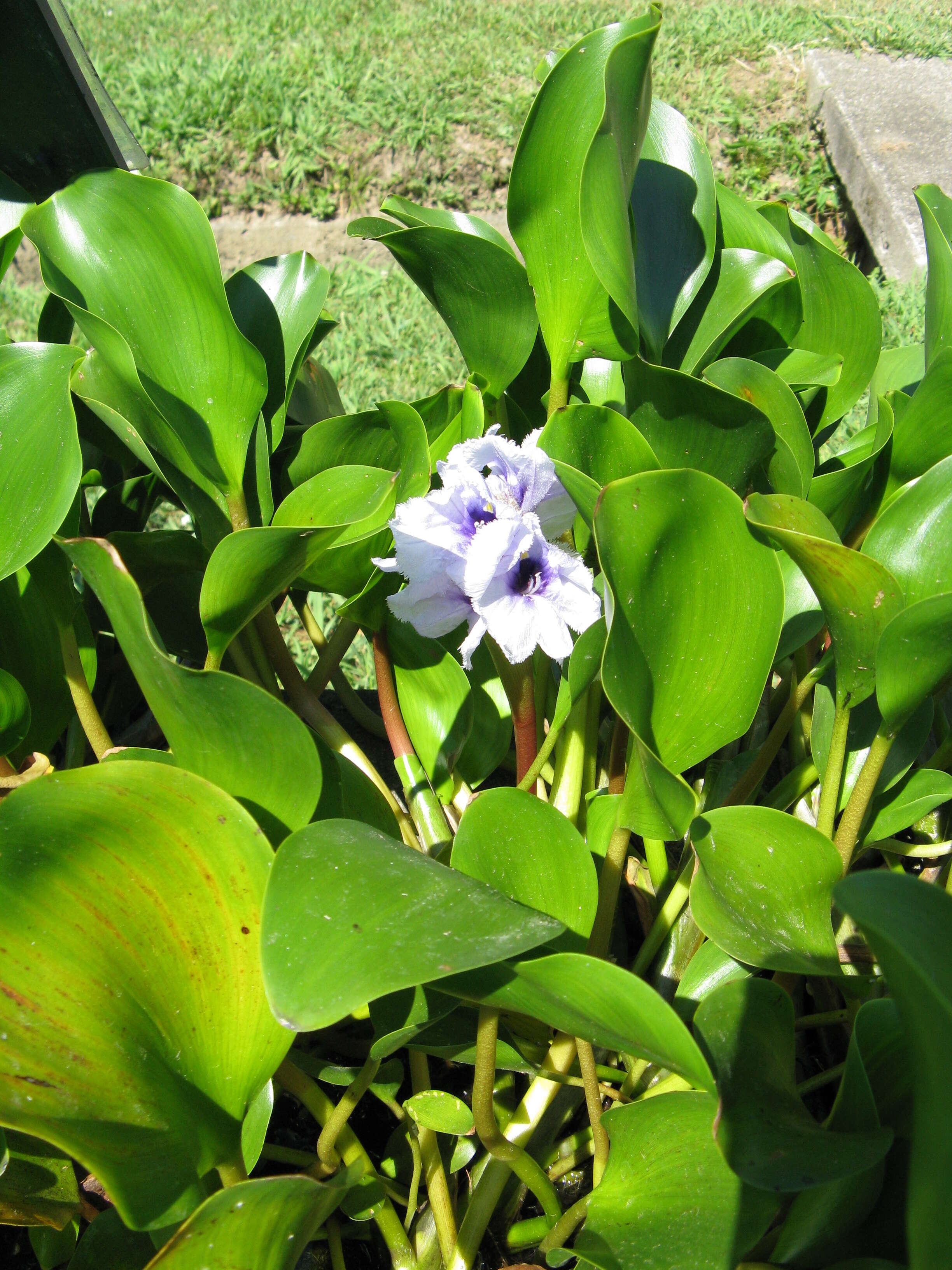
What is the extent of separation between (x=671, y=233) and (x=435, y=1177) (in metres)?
0.75

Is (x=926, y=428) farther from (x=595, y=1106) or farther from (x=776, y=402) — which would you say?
(x=595, y=1106)

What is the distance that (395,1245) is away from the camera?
26.5 inches

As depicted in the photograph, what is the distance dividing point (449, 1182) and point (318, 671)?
437mm

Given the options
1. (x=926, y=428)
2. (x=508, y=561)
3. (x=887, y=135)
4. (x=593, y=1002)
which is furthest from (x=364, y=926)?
(x=887, y=135)

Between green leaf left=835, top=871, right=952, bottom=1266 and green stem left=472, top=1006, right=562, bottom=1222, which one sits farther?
green stem left=472, top=1006, right=562, bottom=1222

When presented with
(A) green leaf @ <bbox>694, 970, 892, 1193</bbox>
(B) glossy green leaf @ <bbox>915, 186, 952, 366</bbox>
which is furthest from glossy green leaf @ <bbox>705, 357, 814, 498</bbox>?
(A) green leaf @ <bbox>694, 970, 892, 1193</bbox>

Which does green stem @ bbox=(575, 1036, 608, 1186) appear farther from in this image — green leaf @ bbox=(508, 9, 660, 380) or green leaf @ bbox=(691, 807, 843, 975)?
green leaf @ bbox=(508, 9, 660, 380)

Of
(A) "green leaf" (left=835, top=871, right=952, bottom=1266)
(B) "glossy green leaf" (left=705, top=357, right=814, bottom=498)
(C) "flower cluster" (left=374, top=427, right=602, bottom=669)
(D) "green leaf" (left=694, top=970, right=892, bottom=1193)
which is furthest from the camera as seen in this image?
(B) "glossy green leaf" (left=705, top=357, right=814, bottom=498)

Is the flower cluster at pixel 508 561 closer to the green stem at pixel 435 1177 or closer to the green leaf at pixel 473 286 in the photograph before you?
the green leaf at pixel 473 286

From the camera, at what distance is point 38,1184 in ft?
2.07

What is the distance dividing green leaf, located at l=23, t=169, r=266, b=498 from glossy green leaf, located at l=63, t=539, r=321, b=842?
19 cm

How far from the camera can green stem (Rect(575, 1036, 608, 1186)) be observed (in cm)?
61

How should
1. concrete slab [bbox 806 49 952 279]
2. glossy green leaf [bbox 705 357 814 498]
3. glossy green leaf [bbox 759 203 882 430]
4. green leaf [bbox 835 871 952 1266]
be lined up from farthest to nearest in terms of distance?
→ concrete slab [bbox 806 49 952 279] < glossy green leaf [bbox 759 203 882 430] < glossy green leaf [bbox 705 357 814 498] < green leaf [bbox 835 871 952 1266]

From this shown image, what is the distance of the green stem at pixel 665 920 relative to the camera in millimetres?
738
